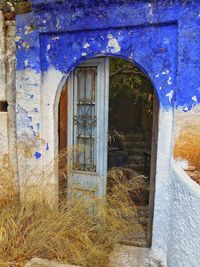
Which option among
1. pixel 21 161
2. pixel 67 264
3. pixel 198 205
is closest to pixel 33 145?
pixel 21 161

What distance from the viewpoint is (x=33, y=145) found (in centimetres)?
404

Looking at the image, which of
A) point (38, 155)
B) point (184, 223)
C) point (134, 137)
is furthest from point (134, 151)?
point (184, 223)

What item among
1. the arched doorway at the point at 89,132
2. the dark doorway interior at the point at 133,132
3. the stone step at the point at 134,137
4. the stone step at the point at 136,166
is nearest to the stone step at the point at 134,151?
the dark doorway interior at the point at 133,132

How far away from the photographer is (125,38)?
3490 millimetres

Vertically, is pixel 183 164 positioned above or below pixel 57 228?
above

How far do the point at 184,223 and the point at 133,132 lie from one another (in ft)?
23.6

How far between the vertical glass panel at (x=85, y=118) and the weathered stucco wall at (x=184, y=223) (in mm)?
1342

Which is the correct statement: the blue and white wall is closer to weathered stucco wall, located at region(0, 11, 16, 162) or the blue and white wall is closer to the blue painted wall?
the blue painted wall

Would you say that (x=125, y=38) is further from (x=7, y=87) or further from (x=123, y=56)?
(x=7, y=87)

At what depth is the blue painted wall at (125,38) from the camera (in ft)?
10.6

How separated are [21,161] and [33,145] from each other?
341 mm

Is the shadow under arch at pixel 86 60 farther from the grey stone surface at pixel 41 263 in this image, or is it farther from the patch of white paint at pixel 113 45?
the grey stone surface at pixel 41 263

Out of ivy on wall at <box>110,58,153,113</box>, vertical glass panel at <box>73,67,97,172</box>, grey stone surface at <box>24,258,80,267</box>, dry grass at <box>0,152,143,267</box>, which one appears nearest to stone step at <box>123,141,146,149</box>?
ivy on wall at <box>110,58,153,113</box>

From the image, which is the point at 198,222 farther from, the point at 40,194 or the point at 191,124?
the point at 40,194
